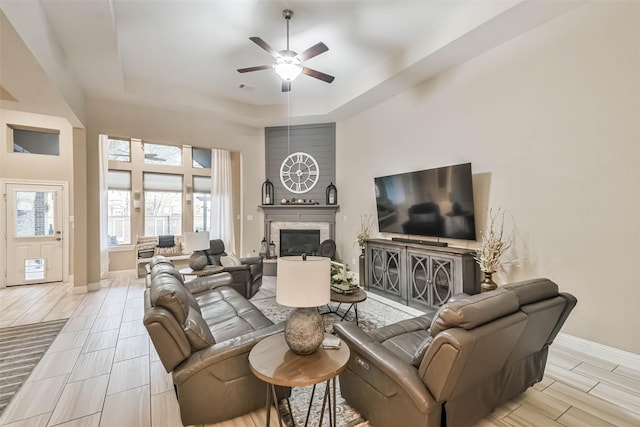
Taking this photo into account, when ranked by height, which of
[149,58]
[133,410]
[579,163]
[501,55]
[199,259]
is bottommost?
[133,410]

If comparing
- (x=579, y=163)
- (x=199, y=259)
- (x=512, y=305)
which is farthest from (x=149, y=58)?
(x=579, y=163)

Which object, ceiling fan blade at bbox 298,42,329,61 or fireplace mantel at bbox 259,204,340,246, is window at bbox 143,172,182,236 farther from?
ceiling fan blade at bbox 298,42,329,61

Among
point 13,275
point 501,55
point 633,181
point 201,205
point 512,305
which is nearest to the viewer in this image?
point 512,305

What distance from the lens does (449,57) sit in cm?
370

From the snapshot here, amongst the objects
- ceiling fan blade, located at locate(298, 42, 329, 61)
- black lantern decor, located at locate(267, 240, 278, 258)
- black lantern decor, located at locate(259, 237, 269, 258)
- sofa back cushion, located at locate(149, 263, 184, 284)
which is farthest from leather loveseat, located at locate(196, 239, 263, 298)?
ceiling fan blade, located at locate(298, 42, 329, 61)

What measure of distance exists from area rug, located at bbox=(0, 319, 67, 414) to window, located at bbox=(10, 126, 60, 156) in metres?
3.71

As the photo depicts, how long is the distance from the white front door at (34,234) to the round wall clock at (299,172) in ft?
14.8

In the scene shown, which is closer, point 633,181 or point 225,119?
point 633,181

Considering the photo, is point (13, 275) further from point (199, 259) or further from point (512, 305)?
point (512, 305)

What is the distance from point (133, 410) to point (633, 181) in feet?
14.9

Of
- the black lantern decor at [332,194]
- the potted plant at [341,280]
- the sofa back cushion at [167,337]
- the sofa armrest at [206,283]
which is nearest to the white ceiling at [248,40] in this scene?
the black lantern decor at [332,194]

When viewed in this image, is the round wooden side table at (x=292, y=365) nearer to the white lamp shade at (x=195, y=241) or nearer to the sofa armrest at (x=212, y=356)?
the sofa armrest at (x=212, y=356)

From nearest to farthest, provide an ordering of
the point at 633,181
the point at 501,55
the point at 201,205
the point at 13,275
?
the point at 633,181 < the point at 501,55 < the point at 13,275 < the point at 201,205

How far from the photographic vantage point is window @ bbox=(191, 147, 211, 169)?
756cm
